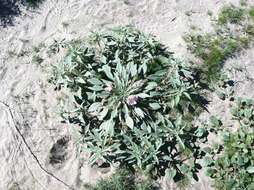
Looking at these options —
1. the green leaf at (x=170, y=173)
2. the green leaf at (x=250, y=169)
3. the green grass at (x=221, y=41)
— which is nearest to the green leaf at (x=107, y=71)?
the green grass at (x=221, y=41)

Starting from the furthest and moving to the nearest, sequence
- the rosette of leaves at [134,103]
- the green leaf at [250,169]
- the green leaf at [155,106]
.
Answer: the green leaf at [155,106] → the rosette of leaves at [134,103] → the green leaf at [250,169]

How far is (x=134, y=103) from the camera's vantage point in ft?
21.5

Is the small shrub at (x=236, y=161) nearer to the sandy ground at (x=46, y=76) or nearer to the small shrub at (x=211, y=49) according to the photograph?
the sandy ground at (x=46, y=76)

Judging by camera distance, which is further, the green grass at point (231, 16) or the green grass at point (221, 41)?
the green grass at point (231, 16)

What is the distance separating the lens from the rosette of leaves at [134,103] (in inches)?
253

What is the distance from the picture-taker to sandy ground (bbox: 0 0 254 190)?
254 inches

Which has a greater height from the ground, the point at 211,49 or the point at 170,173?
the point at 211,49


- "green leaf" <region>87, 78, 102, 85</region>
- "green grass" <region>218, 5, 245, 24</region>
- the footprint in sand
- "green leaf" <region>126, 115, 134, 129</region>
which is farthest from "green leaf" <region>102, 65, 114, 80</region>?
"green grass" <region>218, 5, 245, 24</region>

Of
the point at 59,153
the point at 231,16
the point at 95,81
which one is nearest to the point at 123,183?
the point at 59,153

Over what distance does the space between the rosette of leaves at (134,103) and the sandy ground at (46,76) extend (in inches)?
11.0

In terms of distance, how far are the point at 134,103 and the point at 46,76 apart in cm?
142

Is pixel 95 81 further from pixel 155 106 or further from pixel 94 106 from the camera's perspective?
pixel 155 106

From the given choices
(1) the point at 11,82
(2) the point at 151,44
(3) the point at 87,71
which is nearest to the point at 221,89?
(2) the point at 151,44

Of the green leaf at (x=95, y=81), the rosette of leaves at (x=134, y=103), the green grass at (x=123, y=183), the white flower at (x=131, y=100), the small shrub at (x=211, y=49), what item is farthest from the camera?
the small shrub at (x=211, y=49)
